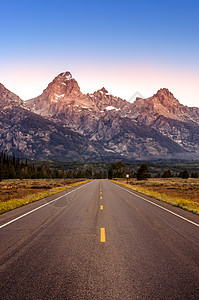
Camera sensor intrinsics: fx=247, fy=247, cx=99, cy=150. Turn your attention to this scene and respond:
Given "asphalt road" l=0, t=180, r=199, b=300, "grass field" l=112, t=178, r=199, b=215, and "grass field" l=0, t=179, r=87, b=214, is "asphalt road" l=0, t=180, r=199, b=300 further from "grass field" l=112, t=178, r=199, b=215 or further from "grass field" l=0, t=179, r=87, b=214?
"grass field" l=112, t=178, r=199, b=215

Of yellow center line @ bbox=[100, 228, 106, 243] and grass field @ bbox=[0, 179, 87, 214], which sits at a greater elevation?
yellow center line @ bbox=[100, 228, 106, 243]

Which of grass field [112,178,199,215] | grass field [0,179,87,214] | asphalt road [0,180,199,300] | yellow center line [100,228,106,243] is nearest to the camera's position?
asphalt road [0,180,199,300]

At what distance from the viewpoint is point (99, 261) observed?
6.48m

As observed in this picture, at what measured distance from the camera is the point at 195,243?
8.26 metres

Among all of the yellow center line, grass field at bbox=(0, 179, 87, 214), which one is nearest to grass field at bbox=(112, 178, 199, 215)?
the yellow center line

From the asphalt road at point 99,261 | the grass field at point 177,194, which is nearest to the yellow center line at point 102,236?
the asphalt road at point 99,261

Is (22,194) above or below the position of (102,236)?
below

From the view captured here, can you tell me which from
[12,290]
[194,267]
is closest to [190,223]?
[194,267]

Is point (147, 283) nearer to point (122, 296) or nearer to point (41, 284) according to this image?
point (122, 296)

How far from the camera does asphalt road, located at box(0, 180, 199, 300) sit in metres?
4.74

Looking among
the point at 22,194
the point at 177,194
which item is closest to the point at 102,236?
the point at 22,194

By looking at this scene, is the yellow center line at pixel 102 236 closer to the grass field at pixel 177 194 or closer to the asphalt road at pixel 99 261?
the asphalt road at pixel 99 261

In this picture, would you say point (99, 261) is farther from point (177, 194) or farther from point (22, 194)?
point (177, 194)

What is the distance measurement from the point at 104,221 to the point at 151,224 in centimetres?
230
